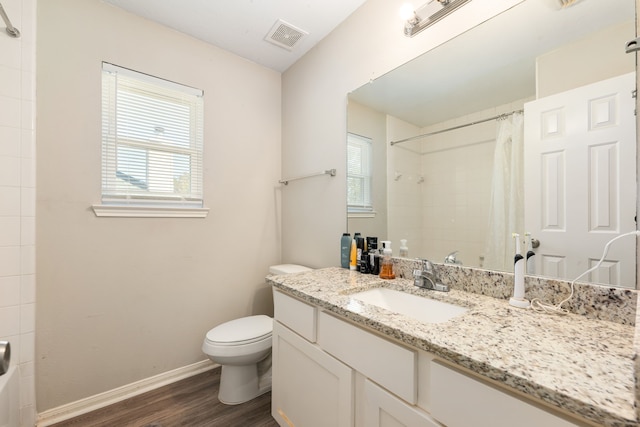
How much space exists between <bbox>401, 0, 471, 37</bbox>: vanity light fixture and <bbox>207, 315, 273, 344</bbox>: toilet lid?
1.95 meters

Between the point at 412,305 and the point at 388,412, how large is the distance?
47 cm

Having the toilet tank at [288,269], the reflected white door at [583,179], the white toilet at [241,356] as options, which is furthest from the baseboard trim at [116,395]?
the reflected white door at [583,179]

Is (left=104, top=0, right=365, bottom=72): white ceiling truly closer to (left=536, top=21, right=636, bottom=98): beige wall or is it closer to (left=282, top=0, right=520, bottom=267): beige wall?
(left=282, top=0, right=520, bottom=267): beige wall

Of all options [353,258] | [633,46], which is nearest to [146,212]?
[353,258]

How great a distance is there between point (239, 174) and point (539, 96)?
1.92 metres

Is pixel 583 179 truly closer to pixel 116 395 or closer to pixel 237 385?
pixel 237 385

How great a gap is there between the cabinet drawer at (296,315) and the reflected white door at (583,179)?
93 cm

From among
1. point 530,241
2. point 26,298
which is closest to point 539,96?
point 530,241

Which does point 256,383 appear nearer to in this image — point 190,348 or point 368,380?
point 190,348

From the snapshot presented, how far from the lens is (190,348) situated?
1937mm

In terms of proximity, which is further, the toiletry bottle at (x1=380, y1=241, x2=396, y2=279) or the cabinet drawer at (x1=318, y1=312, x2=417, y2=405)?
the toiletry bottle at (x1=380, y1=241, x2=396, y2=279)

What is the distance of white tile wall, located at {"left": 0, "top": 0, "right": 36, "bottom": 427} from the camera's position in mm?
1322

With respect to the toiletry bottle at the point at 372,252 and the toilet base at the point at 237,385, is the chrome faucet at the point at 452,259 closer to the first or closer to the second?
the toiletry bottle at the point at 372,252

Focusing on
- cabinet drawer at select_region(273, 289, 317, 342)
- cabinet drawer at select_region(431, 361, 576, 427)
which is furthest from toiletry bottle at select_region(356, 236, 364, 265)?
cabinet drawer at select_region(431, 361, 576, 427)
